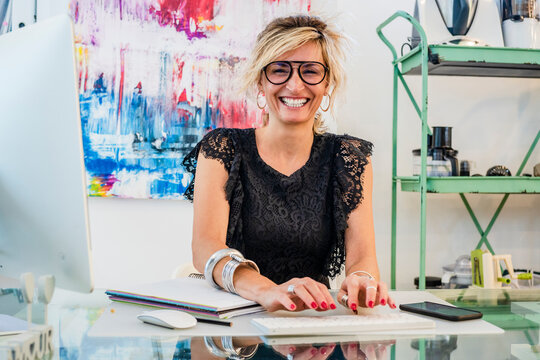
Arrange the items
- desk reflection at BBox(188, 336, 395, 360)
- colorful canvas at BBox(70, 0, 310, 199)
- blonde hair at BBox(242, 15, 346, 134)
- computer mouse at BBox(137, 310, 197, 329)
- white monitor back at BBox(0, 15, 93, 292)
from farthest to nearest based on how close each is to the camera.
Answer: colorful canvas at BBox(70, 0, 310, 199), blonde hair at BBox(242, 15, 346, 134), computer mouse at BBox(137, 310, 197, 329), desk reflection at BBox(188, 336, 395, 360), white monitor back at BBox(0, 15, 93, 292)

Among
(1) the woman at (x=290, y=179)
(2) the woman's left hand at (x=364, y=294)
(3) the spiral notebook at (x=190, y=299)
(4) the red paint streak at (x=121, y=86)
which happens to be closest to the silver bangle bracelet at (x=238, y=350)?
(3) the spiral notebook at (x=190, y=299)

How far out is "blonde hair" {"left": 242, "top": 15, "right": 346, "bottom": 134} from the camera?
139cm

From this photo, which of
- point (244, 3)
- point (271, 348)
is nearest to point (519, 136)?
→ point (244, 3)

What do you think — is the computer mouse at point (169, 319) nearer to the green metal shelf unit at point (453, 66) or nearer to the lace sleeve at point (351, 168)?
the lace sleeve at point (351, 168)

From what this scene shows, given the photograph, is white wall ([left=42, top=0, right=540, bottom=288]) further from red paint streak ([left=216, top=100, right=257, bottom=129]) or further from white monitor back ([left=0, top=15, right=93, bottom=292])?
white monitor back ([left=0, top=15, right=93, bottom=292])

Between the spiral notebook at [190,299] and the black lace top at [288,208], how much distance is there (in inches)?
15.8

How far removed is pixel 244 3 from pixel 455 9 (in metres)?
0.94

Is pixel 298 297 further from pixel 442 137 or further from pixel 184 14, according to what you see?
pixel 184 14

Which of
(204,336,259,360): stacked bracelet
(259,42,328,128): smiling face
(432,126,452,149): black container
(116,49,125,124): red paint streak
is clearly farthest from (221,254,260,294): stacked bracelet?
(116,49,125,124): red paint streak

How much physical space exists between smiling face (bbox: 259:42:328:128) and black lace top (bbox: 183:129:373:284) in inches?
6.0

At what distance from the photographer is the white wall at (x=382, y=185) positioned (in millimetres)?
2566

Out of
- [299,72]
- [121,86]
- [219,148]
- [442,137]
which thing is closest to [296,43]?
[299,72]

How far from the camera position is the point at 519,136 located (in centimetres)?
261

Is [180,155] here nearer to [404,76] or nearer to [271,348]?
[404,76]
